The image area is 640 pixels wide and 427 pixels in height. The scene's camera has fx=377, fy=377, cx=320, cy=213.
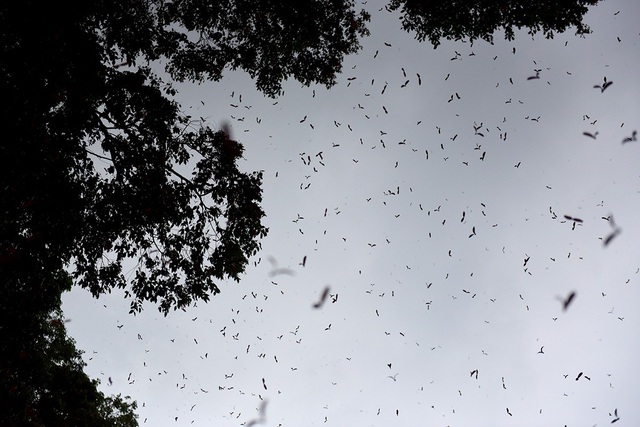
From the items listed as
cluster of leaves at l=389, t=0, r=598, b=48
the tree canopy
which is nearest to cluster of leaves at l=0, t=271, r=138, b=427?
the tree canopy

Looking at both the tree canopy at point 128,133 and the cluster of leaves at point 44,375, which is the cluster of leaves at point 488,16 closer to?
the tree canopy at point 128,133

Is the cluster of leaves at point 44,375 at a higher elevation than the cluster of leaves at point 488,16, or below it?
below

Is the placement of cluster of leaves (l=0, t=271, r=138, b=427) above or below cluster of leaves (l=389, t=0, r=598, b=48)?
below

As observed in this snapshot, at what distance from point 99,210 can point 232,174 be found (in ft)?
10.3

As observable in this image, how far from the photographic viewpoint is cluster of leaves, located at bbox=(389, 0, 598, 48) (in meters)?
9.35

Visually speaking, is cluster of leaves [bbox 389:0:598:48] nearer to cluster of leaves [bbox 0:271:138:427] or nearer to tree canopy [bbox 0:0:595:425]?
tree canopy [bbox 0:0:595:425]

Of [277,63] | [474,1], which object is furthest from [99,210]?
[474,1]

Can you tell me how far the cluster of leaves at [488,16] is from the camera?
9.35 meters

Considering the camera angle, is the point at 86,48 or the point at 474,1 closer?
the point at 86,48

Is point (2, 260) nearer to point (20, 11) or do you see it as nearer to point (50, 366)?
point (20, 11)

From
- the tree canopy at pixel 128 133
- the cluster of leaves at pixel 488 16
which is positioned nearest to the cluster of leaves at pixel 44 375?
the tree canopy at pixel 128 133

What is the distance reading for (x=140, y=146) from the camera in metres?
9.24

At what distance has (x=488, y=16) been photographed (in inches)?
386

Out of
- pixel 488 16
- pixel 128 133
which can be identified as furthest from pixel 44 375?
pixel 488 16
